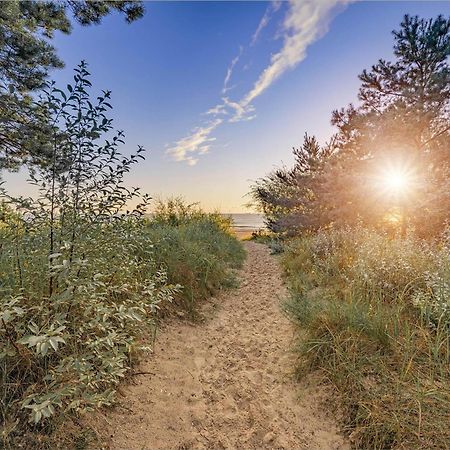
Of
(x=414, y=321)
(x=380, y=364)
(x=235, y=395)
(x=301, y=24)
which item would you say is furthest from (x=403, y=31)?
(x=235, y=395)

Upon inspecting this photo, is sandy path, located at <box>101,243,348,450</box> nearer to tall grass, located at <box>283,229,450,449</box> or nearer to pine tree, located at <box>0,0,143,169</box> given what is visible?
tall grass, located at <box>283,229,450,449</box>

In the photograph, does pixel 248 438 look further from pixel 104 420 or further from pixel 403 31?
pixel 403 31

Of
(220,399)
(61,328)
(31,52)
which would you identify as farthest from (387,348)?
(31,52)

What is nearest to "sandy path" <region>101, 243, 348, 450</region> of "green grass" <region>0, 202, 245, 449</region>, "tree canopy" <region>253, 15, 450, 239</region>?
"green grass" <region>0, 202, 245, 449</region>

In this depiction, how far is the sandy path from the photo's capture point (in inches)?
73.6

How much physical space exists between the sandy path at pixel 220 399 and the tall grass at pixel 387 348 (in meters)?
Answer: 0.28

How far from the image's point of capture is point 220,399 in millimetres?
2277

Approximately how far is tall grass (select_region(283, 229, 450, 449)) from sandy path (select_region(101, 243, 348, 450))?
275 mm

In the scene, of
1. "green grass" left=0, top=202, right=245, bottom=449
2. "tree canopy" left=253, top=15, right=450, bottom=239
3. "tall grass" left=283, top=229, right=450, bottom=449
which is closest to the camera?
"green grass" left=0, top=202, right=245, bottom=449

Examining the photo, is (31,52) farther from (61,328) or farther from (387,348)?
(387,348)

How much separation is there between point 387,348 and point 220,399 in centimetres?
147

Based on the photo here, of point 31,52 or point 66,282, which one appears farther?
point 31,52

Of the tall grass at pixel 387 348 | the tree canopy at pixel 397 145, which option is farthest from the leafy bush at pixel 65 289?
the tree canopy at pixel 397 145

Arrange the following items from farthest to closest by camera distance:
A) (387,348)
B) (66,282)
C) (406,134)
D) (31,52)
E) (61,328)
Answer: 1. (406,134)
2. (31,52)
3. (387,348)
4. (66,282)
5. (61,328)
